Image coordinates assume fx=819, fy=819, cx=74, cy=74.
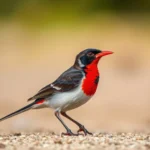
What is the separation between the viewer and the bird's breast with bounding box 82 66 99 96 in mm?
10375

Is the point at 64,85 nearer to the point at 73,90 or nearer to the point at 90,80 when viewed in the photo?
the point at 73,90

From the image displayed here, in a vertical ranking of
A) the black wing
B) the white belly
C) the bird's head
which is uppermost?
the bird's head

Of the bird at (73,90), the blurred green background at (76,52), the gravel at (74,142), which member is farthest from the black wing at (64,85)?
the blurred green background at (76,52)

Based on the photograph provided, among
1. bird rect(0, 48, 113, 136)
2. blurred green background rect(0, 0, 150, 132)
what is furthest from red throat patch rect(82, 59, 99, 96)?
blurred green background rect(0, 0, 150, 132)

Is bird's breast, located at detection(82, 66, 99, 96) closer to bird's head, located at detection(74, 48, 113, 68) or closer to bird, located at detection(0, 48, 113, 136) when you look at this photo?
bird, located at detection(0, 48, 113, 136)

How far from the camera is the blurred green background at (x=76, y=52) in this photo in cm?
1544

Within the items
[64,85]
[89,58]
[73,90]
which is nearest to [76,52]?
[89,58]

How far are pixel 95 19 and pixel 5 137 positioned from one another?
70.3ft

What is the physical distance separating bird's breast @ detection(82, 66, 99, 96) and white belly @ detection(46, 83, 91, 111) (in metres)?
0.06

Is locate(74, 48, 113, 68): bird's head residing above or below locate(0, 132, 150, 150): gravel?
above

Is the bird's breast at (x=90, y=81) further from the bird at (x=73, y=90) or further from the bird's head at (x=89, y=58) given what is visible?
the bird's head at (x=89, y=58)

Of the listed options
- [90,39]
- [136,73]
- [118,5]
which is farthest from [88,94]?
[118,5]

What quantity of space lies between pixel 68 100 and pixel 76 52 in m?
14.1

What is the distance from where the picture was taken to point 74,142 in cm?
904
